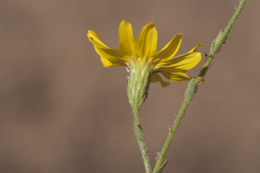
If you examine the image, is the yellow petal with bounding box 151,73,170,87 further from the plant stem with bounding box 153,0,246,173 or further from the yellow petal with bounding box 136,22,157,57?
the plant stem with bounding box 153,0,246,173

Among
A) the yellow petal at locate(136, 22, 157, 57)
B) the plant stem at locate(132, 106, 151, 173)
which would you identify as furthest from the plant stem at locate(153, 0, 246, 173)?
the yellow petal at locate(136, 22, 157, 57)

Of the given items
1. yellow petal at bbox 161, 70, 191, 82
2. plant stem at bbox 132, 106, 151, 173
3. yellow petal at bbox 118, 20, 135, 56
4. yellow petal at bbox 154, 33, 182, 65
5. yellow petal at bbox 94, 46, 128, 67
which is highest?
yellow petal at bbox 118, 20, 135, 56

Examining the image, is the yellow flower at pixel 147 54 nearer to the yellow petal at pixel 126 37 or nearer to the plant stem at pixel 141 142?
the yellow petal at pixel 126 37

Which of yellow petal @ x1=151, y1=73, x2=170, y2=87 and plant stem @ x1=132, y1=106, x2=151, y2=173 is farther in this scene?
yellow petal @ x1=151, y1=73, x2=170, y2=87

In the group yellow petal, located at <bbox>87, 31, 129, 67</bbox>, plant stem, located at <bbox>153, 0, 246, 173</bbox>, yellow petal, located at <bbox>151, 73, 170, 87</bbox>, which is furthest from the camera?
yellow petal, located at <bbox>151, 73, 170, 87</bbox>

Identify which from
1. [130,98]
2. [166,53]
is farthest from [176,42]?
[130,98]

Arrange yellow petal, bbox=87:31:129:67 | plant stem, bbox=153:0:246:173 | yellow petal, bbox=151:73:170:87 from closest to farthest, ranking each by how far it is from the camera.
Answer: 1. plant stem, bbox=153:0:246:173
2. yellow petal, bbox=87:31:129:67
3. yellow petal, bbox=151:73:170:87

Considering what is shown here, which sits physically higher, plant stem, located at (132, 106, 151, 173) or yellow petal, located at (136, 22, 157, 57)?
yellow petal, located at (136, 22, 157, 57)

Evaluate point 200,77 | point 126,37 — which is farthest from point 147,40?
point 200,77
